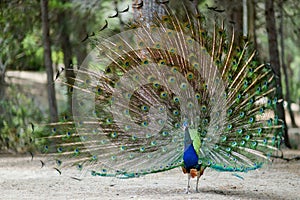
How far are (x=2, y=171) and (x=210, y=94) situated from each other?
20.1 ft

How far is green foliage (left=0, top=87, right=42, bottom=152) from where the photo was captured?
60.8 feet

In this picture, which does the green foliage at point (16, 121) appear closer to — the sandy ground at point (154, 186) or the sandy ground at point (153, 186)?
the sandy ground at point (153, 186)

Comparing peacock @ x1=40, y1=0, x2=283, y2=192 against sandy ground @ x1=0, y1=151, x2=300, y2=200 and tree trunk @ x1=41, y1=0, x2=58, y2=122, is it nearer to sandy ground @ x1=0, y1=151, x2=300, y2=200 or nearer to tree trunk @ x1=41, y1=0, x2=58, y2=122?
sandy ground @ x1=0, y1=151, x2=300, y2=200

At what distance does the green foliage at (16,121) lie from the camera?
60.8 ft

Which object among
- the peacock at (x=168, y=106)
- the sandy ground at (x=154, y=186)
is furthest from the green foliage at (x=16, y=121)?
the peacock at (x=168, y=106)

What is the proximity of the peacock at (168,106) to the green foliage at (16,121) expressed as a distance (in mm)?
7722

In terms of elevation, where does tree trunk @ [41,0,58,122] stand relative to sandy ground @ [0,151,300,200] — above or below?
above

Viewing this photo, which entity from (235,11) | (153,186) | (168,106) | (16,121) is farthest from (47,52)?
(168,106)

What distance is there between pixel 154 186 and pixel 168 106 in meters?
1.76

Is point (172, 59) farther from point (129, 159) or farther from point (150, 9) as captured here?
point (150, 9)

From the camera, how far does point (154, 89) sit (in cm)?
946

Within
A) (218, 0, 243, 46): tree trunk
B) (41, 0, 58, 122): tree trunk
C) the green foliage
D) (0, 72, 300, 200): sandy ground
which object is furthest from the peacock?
(218, 0, 243, 46): tree trunk

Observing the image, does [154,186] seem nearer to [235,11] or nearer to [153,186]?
[153,186]

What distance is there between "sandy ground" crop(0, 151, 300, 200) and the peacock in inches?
20.1
